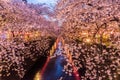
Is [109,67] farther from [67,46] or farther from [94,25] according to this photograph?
[67,46]

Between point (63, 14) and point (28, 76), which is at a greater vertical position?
point (63, 14)

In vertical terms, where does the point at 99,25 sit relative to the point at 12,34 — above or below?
above

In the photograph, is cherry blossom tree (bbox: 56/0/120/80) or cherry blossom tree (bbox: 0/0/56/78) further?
cherry blossom tree (bbox: 0/0/56/78)

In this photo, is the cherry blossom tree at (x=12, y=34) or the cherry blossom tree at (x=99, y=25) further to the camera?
the cherry blossom tree at (x=12, y=34)

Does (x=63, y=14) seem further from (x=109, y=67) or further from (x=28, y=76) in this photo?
(x=28, y=76)

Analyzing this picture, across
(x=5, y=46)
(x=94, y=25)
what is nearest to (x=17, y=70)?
(x=5, y=46)

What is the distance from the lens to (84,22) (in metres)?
14.5

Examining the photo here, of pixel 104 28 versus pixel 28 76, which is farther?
pixel 28 76

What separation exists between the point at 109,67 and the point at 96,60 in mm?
860

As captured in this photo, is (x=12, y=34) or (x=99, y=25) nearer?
(x=99, y=25)

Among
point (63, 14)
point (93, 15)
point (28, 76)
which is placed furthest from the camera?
point (28, 76)

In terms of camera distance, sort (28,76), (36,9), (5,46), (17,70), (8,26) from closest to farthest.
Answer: (5,46) < (8,26) < (17,70) < (28,76) < (36,9)

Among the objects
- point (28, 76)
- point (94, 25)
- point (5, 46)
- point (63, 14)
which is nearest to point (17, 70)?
point (28, 76)

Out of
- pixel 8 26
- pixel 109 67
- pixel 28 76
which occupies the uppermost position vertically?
pixel 8 26
